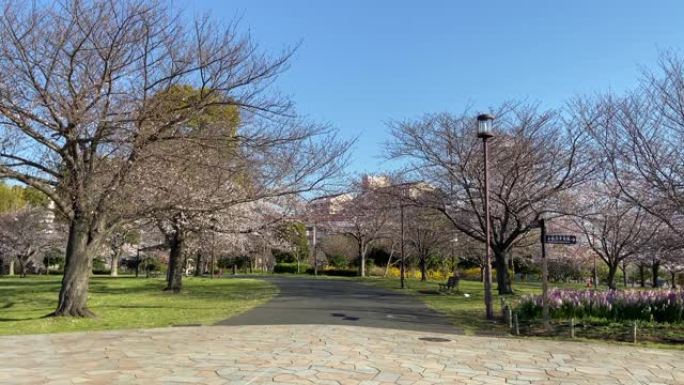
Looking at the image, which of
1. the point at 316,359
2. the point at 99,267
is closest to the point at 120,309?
the point at 316,359

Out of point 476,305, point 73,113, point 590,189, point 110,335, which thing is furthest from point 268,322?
point 590,189

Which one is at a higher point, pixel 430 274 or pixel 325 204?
pixel 325 204

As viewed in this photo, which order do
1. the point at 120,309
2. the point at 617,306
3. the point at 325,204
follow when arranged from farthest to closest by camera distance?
the point at 325,204 → the point at 120,309 → the point at 617,306

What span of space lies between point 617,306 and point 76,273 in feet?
44.7

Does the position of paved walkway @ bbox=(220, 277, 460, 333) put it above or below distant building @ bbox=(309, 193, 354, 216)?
below

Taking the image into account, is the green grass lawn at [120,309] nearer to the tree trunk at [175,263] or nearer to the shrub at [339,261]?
the tree trunk at [175,263]

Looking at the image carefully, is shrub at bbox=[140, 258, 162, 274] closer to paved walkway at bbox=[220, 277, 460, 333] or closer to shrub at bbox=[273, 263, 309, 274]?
shrub at bbox=[273, 263, 309, 274]

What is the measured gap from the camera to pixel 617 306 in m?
14.2

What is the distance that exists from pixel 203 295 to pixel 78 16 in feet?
46.6

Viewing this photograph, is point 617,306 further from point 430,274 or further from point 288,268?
point 288,268

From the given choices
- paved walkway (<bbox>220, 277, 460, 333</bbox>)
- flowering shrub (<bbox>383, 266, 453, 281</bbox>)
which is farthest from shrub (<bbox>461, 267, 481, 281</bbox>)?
paved walkway (<bbox>220, 277, 460, 333</bbox>)

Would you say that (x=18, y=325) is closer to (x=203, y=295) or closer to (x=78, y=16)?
(x=78, y=16)

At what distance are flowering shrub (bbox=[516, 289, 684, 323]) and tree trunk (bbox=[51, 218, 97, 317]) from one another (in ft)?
37.3

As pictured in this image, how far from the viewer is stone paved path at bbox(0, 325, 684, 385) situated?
7.45 meters
